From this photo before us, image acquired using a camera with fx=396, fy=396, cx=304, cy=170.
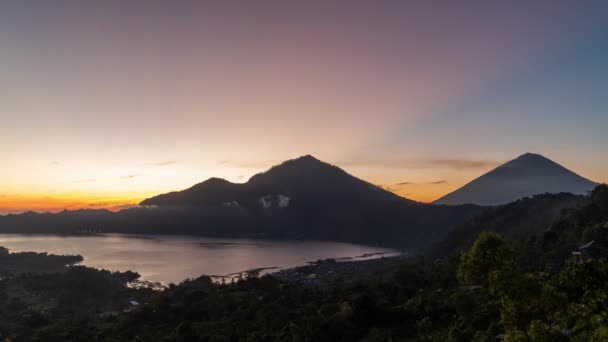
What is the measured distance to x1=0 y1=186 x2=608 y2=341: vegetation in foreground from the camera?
10.9 meters

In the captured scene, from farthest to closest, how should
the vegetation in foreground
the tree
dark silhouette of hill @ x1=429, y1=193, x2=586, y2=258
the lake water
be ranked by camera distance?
the lake water, dark silhouette of hill @ x1=429, y1=193, x2=586, y2=258, the tree, the vegetation in foreground

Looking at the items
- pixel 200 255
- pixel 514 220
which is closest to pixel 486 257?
pixel 514 220

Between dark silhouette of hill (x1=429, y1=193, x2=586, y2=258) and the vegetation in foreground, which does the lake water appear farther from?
the vegetation in foreground

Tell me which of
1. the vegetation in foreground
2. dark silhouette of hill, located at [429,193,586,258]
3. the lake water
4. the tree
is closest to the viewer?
the vegetation in foreground

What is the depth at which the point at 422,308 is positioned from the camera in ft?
83.4

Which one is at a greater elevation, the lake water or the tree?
the tree

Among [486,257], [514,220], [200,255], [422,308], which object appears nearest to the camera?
[486,257]

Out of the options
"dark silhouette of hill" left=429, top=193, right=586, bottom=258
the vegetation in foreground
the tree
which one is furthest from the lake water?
the tree

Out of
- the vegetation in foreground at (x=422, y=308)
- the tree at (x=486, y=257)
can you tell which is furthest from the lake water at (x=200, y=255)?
the tree at (x=486, y=257)

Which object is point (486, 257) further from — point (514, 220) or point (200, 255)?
→ point (200, 255)

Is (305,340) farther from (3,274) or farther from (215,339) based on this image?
(3,274)

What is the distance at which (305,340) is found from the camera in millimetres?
22547

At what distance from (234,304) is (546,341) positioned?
1195 inches

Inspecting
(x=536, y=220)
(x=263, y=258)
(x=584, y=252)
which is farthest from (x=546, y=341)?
(x=263, y=258)
